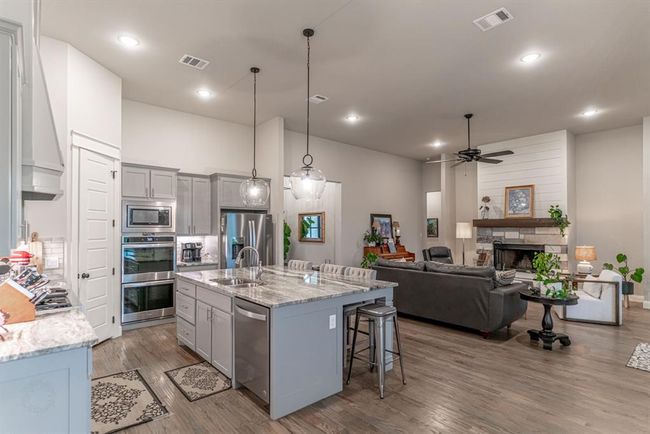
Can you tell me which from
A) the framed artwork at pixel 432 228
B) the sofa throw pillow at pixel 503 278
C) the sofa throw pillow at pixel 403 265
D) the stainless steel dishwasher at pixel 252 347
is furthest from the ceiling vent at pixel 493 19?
the framed artwork at pixel 432 228

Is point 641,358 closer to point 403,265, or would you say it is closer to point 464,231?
point 403,265

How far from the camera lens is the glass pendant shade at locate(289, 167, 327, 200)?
363 cm

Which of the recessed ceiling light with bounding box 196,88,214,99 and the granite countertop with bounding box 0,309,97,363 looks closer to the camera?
the granite countertop with bounding box 0,309,97,363

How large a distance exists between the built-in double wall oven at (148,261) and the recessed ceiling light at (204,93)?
172cm

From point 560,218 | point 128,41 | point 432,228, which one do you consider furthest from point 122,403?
point 432,228

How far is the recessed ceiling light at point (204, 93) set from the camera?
5.06m

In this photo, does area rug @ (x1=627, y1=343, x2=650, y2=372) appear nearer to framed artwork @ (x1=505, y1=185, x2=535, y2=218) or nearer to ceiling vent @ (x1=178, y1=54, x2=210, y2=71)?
framed artwork @ (x1=505, y1=185, x2=535, y2=218)

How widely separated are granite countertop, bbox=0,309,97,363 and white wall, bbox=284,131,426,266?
5316 millimetres

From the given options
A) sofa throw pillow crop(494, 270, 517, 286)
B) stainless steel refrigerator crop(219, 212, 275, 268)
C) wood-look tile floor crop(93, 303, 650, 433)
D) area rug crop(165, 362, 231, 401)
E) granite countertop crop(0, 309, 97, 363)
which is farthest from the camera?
stainless steel refrigerator crop(219, 212, 275, 268)

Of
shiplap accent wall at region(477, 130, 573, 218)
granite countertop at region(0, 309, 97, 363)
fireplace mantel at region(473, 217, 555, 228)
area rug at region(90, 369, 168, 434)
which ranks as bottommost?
area rug at region(90, 369, 168, 434)

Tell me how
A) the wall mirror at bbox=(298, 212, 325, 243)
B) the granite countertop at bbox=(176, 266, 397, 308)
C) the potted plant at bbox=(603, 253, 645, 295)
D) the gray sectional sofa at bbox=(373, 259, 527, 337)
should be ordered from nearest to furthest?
the granite countertop at bbox=(176, 266, 397, 308)
the gray sectional sofa at bbox=(373, 259, 527, 337)
the potted plant at bbox=(603, 253, 645, 295)
the wall mirror at bbox=(298, 212, 325, 243)

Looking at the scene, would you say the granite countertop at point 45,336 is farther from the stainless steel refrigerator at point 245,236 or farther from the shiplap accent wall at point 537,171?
the shiplap accent wall at point 537,171

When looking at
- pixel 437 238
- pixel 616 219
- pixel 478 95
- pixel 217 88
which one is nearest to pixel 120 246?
pixel 217 88

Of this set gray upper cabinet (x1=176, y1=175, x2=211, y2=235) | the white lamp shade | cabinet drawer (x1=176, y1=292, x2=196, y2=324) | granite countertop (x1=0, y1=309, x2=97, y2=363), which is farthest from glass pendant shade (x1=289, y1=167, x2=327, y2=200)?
the white lamp shade
